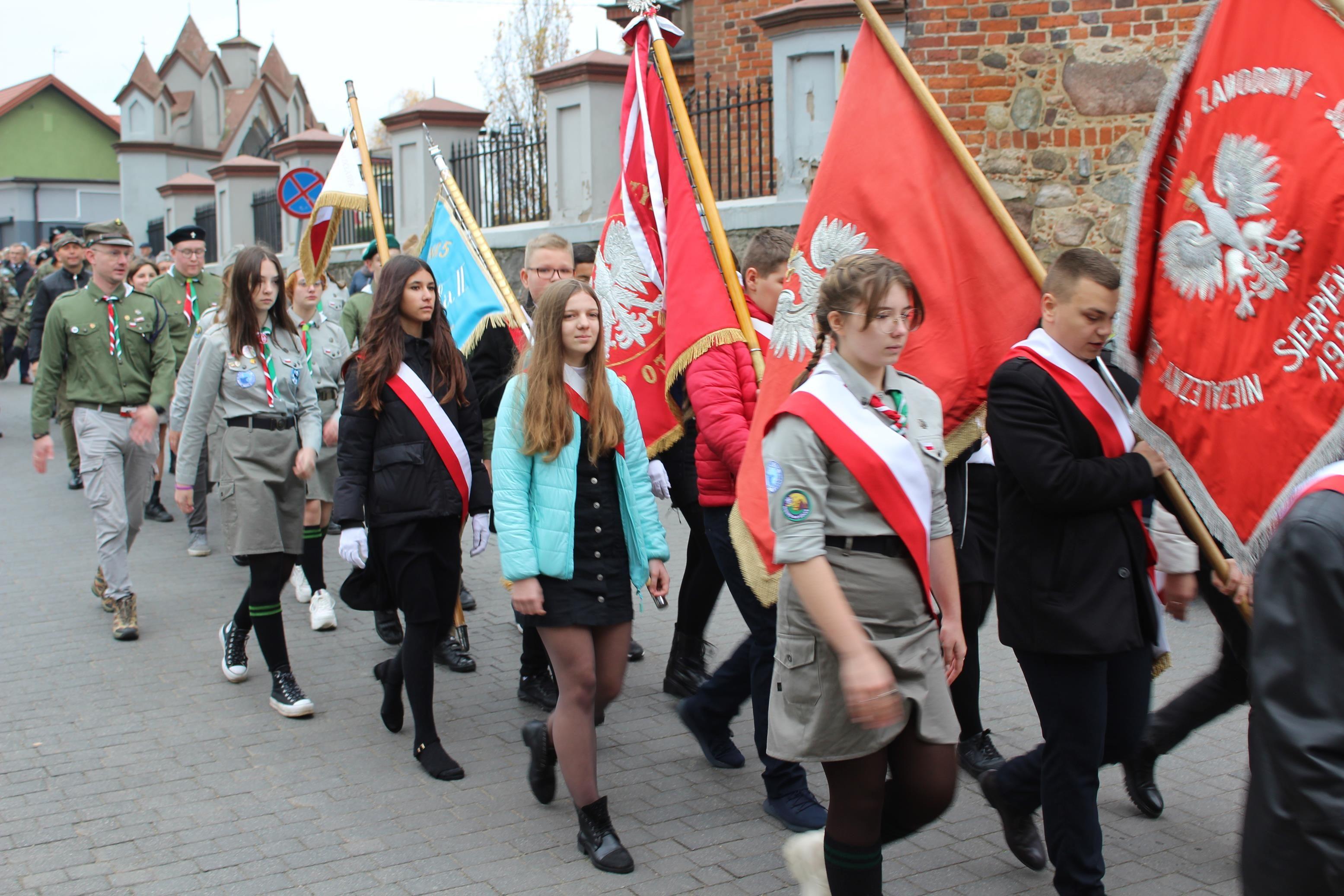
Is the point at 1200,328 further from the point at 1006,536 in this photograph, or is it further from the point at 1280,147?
the point at 1006,536

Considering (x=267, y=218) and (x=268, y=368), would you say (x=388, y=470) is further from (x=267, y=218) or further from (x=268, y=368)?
(x=267, y=218)

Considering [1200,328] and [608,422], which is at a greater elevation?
[1200,328]

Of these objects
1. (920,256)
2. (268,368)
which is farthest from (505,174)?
(920,256)

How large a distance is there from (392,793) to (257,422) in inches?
77.2

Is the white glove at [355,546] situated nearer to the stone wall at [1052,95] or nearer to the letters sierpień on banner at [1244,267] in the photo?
the letters sierpień on banner at [1244,267]

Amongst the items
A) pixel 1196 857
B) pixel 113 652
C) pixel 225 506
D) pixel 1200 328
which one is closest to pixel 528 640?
pixel 225 506

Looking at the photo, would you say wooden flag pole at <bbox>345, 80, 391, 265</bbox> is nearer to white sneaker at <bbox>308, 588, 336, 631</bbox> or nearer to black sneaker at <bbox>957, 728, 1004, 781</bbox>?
white sneaker at <bbox>308, 588, 336, 631</bbox>

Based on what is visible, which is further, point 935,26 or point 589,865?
point 935,26

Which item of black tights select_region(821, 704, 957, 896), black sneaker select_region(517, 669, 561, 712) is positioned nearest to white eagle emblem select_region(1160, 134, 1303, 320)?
black tights select_region(821, 704, 957, 896)

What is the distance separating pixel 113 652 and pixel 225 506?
4.91ft

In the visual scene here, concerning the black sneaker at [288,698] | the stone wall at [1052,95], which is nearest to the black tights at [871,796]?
the black sneaker at [288,698]

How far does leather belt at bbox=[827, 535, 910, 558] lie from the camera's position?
3105 mm

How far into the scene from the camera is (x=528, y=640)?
5.75 metres

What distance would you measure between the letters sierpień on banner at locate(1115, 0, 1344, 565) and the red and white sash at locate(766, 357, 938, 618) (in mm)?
635
